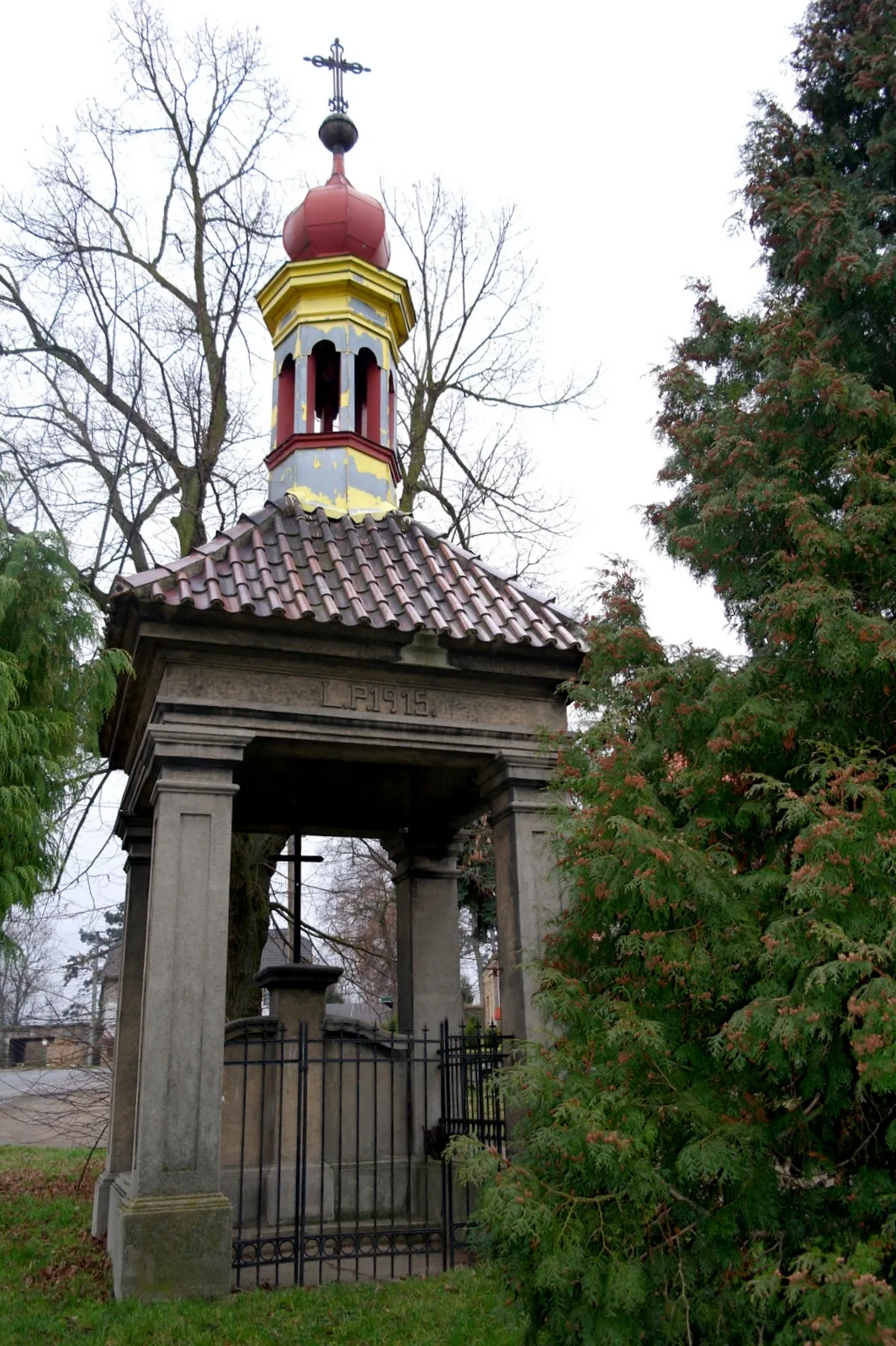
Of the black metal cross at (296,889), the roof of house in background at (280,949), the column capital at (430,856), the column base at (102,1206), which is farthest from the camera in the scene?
the roof of house in background at (280,949)

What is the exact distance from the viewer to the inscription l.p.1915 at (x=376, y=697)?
740 cm

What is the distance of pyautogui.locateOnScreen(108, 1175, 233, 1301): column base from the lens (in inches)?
232

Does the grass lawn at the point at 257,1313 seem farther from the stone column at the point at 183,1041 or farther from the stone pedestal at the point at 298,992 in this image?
the stone pedestal at the point at 298,992

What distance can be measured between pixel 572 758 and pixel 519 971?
2.45 metres

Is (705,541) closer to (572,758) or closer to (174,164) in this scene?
(572,758)

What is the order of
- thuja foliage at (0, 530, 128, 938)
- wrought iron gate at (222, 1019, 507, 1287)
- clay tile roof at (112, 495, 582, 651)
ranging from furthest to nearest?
wrought iron gate at (222, 1019, 507, 1287)
clay tile roof at (112, 495, 582, 651)
thuja foliage at (0, 530, 128, 938)

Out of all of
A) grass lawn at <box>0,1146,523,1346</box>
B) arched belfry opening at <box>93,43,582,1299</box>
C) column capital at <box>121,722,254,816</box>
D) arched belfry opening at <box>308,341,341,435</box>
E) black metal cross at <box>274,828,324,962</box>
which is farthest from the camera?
arched belfry opening at <box>308,341,341,435</box>

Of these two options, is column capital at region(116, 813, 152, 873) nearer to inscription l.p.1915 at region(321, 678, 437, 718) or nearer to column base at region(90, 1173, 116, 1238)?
column base at region(90, 1173, 116, 1238)

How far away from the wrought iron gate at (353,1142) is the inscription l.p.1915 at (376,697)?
7.42 ft

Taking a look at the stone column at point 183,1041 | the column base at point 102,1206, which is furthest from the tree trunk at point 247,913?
the stone column at point 183,1041

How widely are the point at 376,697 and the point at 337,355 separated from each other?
476cm

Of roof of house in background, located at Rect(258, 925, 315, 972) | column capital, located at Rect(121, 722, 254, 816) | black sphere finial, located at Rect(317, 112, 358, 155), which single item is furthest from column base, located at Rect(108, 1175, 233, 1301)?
black sphere finial, located at Rect(317, 112, 358, 155)

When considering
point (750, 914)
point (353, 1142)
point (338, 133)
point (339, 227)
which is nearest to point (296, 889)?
point (353, 1142)

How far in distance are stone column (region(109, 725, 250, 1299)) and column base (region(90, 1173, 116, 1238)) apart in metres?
1.15
